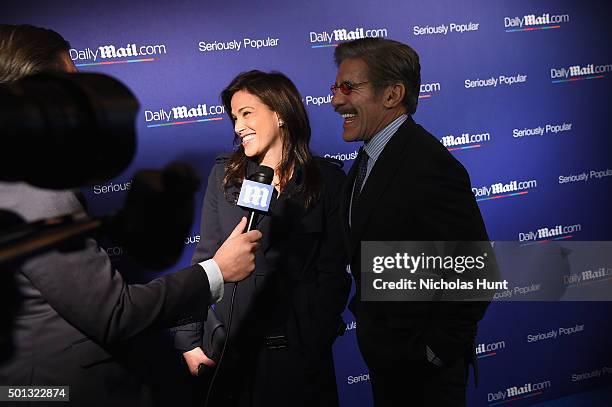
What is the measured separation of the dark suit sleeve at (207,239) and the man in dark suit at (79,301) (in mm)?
604

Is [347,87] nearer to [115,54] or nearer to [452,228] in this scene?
[452,228]

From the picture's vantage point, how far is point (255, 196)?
5.40 feet

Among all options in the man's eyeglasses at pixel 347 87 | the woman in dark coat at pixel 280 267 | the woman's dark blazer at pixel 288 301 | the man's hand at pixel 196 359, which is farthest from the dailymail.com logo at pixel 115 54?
the man's hand at pixel 196 359

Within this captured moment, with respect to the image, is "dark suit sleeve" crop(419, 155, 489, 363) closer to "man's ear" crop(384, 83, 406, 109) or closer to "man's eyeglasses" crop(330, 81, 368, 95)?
"man's ear" crop(384, 83, 406, 109)

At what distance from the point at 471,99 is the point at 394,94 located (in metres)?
1.30

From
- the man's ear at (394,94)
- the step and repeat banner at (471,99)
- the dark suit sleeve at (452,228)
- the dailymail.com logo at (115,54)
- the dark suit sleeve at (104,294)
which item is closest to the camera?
the dark suit sleeve at (104,294)

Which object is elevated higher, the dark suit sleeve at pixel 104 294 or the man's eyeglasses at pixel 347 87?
the man's eyeglasses at pixel 347 87

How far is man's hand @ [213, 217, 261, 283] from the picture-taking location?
1498 mm

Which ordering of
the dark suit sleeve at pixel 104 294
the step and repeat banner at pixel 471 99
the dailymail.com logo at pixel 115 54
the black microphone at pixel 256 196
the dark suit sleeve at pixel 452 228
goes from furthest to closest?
the step and repeat banner at pixel 471 99
the dailymail.com logo at pixel 115 54
the dark suit sleeve at pixel 452 228
the black microphone at pixel 256 196
the dark suit sleeve at pixel 104 294

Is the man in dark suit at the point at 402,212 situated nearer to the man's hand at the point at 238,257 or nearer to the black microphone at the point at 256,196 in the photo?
the black microphone at the point at 256,196

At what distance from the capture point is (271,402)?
6.82 ft

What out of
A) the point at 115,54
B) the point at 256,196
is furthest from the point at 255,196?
the point at 115,54

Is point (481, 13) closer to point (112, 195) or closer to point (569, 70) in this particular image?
point (569, 70)

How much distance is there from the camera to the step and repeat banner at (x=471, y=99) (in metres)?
2.53
